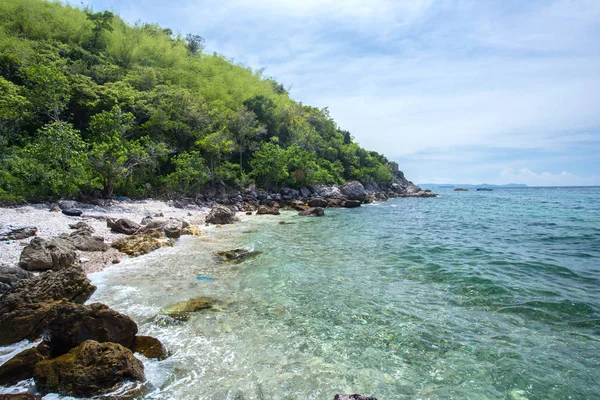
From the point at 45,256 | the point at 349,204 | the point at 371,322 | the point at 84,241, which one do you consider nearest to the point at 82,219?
the point at 84,241

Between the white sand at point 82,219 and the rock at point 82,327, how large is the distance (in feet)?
18.1

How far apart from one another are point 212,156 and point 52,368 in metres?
30.6

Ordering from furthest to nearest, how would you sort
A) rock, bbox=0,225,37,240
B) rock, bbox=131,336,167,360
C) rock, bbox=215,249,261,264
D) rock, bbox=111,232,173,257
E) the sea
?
rock, bbox=111,232,173,257, rock, bbox=215,249,261,264, rock, bbox=0,225,37,240, rock, bbox=131,336,167,360, the sea

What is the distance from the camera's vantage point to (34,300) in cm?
617

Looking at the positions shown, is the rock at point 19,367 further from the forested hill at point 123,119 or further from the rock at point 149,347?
the forested hill at point 123,119

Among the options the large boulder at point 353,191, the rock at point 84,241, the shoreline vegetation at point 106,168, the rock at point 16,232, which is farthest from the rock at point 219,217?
the large boulder at point 353,191

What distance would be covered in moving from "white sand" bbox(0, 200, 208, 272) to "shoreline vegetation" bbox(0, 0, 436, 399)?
0.09 meters

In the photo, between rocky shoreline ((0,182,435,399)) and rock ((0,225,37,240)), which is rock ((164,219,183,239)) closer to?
rocky shoreline ((0,182,435,399))

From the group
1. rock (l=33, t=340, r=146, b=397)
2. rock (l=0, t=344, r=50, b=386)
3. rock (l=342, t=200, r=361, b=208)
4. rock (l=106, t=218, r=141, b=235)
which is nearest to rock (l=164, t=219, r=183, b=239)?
rock (l=106, t=218, r=141, b=235)

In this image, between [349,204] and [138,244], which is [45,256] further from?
[349,204]

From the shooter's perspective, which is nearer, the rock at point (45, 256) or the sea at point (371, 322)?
the sea at point (371, 322)

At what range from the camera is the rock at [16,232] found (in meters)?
10.9

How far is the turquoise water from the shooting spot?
4688 mm

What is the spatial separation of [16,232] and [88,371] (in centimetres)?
1048
